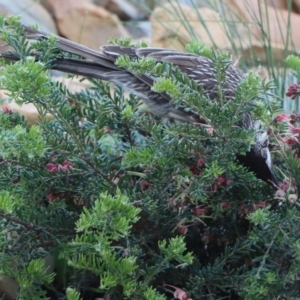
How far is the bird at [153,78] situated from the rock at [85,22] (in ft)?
9.87

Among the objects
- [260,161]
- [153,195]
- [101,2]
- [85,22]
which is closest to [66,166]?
[153,195]

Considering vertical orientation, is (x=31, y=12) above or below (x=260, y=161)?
above

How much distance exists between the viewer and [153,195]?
5.36 ft

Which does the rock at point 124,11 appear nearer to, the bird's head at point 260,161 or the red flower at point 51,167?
the bird's head at point 260,161

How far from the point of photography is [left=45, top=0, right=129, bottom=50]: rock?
553 centimetres

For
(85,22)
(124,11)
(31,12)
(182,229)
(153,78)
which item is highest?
(124,11)

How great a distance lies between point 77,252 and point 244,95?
0.48 m

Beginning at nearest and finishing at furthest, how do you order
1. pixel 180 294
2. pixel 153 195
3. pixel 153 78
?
pixel 180 294, pixel 153 195, pixel 153 78

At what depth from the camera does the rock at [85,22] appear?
5.53 meters

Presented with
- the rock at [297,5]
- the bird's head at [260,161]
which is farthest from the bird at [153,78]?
the rock at [297,5]

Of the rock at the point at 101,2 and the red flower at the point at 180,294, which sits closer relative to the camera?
the red flower at the point at 180,294

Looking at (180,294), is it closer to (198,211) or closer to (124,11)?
(198,211)

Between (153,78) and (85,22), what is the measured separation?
3534 millimetres

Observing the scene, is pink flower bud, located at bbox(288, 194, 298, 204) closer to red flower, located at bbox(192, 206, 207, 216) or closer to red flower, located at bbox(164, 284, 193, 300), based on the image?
red flower, located at bbox(192, 206, 207, 216)
